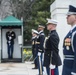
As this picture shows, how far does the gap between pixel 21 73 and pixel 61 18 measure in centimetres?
439

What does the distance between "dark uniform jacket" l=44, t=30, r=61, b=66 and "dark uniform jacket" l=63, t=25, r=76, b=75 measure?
2702mm

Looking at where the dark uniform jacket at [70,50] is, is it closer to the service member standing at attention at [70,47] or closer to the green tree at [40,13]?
the service member standing at attention at [70,47]

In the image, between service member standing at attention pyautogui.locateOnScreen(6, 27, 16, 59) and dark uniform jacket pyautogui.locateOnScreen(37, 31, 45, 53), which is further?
service member standing at attention pyautogui.locateOnScreen(6, 27, 16, 59)

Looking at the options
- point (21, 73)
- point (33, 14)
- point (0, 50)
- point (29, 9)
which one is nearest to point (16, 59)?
point (0, 50)

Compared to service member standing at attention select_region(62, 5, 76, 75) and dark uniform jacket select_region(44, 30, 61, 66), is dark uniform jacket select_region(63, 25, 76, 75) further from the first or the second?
dark uniform jacket select_region(44, 30, 61, 66)

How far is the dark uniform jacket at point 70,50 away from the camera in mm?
5837

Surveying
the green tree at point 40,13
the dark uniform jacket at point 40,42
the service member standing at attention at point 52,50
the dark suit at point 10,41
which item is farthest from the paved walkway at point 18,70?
the green tree at point 40,13

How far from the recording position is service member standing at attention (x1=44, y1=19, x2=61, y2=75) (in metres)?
8.94

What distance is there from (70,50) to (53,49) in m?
2.95

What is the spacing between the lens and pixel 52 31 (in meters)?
9.09

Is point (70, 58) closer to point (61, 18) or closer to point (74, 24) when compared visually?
point (74, 24)

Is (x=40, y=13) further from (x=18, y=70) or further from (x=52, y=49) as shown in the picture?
(x=52, y=49)

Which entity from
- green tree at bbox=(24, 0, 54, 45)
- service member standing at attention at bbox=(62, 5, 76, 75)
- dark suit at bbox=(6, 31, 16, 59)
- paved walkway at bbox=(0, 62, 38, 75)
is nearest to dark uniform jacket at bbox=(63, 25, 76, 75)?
service member standing at attention at bbox=(62, 5, 76, 75)

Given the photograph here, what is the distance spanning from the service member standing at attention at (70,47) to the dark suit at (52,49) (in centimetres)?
270
